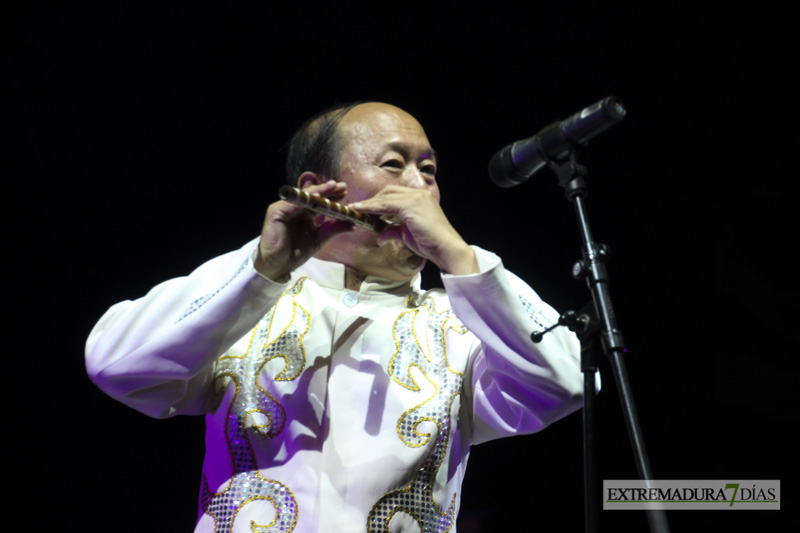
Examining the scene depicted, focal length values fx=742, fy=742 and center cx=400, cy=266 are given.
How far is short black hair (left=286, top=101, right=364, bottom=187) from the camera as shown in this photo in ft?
7.42

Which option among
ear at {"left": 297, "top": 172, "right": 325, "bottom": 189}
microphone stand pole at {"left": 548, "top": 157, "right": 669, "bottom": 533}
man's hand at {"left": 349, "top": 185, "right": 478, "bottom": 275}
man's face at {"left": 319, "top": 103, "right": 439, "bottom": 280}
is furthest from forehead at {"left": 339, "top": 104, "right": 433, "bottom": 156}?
microphone stand pole at {"left": 548, "top": 157, "right": 669, "bottom": 533}

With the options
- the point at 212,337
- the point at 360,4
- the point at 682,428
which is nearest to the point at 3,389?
→ the point at 212,337

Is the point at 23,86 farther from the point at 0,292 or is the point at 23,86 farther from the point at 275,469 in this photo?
the point at 275,469

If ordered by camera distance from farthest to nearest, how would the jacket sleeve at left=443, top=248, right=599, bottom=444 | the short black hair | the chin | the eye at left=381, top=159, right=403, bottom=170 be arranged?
the short black hair → the eye at left=381, top=159, right=403, bottom=170 → the chin → the jacket sleeve at left=443, top=248, right=599, bottom=444

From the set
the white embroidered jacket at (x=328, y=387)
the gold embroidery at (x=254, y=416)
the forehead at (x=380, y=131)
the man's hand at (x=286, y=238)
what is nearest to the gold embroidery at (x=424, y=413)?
the white embroidered jacket at (x=328, y=387)

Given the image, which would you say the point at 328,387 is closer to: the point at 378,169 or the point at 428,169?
the point at 378,169

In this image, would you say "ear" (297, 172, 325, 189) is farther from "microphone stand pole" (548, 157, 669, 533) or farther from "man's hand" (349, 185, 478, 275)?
"microphone stand pole" (548, 157, 669, 533)

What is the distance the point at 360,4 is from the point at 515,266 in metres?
1.33

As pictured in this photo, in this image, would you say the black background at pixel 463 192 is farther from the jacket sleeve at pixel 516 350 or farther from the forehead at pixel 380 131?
the jacket sleeve at pixel 516 350

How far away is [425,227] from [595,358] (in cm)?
52

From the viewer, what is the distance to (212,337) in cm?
165

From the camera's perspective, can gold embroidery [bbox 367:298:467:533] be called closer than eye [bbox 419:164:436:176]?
Yes

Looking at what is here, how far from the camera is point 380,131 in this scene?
223 centimetres

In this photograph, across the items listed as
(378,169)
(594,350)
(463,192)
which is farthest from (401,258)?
(463,192)
